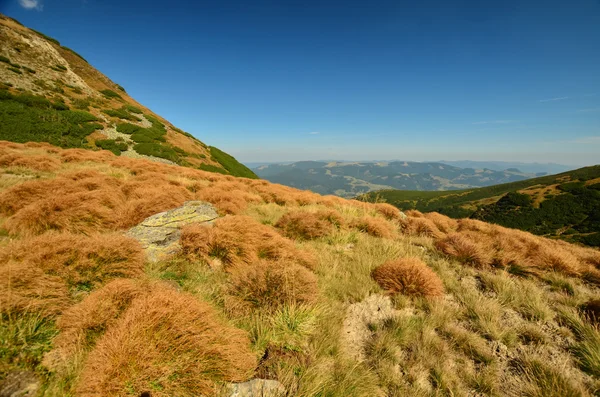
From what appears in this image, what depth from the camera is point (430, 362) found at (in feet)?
9.30

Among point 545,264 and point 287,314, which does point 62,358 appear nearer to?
point 287,314

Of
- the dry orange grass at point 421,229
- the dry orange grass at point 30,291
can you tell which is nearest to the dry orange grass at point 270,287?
the dry orange grass at point 30,291

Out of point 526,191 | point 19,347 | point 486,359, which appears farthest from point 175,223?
point 526,191

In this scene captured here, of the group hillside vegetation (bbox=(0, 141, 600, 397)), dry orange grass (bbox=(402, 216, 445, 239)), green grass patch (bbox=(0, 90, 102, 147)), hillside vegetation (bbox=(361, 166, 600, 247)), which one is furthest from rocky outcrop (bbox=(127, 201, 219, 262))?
hillside vegetation (bbox=(361, 166, 600, 247))

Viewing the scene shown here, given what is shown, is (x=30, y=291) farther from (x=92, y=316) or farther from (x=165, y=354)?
(x=165, y=354)

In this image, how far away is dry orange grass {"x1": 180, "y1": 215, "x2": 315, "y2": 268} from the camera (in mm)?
4863

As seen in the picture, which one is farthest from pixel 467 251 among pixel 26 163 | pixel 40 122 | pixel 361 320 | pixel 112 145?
pixel 40 122

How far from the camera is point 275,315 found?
3.23m

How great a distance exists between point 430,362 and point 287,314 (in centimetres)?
193

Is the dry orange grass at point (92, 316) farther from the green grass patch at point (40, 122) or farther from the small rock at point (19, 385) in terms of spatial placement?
the green grass patch at point (40, 122)

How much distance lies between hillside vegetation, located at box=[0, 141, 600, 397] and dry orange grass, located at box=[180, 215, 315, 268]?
→ 30mm

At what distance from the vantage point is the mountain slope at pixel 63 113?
21.2 m

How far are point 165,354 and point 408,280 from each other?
422cm

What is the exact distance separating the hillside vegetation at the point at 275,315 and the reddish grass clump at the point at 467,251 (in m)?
0.04
